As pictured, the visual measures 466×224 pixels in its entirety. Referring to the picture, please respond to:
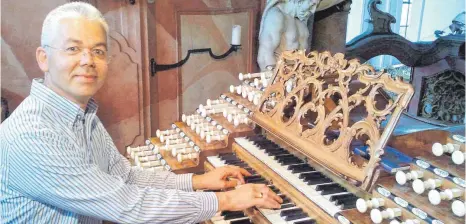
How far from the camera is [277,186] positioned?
6.52 ft

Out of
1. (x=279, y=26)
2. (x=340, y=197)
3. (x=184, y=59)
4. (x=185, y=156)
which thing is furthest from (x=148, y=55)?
(x=340, y=197)

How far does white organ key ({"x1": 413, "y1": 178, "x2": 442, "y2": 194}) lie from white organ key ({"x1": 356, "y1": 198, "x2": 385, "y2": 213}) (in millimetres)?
146

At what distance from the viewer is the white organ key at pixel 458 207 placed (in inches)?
53.6

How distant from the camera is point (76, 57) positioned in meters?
1.63

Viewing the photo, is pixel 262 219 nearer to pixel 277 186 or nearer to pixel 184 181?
pixel 277 186

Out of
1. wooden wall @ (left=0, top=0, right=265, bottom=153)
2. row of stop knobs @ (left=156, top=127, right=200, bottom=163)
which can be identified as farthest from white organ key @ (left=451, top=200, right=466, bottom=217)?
wooden wall @ (left=0, top=0, right=265, bottom=153)

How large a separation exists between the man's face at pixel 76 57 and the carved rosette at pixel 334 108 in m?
0.97

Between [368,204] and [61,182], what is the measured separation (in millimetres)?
1137

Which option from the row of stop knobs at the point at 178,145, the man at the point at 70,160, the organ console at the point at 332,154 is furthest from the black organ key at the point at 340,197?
the row of stop knobs at the point at 178,145

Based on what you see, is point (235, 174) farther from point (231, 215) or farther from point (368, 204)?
point (368, 204)

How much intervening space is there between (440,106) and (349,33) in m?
2.45

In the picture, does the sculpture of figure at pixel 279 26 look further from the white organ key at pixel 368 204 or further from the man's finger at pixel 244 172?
the white organ key at pixel 368 204

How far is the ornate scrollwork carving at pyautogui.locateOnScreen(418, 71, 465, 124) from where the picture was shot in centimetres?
704

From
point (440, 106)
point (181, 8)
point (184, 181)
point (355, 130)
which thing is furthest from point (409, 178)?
point (440, 106)
